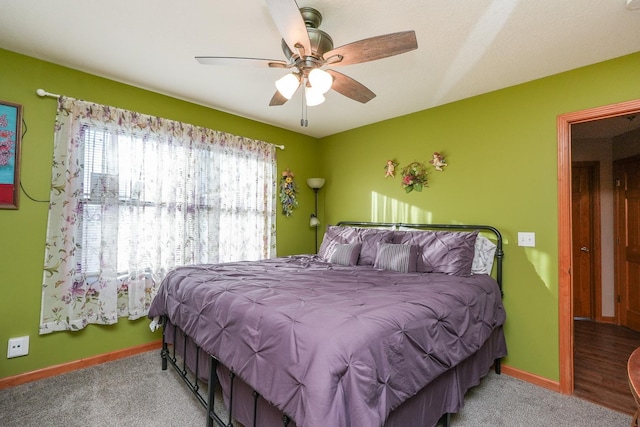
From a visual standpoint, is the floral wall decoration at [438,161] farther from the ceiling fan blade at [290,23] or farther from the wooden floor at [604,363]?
the wooden floor at [604,363]

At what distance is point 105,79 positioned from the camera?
279 cm

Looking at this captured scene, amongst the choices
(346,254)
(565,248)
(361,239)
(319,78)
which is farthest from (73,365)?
(565,248)

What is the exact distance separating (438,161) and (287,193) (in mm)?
1953

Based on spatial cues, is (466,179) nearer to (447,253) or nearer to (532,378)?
(447,253)

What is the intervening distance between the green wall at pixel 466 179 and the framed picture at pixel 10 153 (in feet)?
0.18

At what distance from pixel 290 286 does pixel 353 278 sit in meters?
0.58

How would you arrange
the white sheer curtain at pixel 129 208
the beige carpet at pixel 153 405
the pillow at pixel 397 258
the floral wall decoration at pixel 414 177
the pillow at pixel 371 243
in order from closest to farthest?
the beige carpet at pixel 153 405 → the white sheer curtain at pixel 129 208 → the pillow at pixel 397 258 → the pillow at pixel 371 243 → the floral wall decoration at pixel 414 177

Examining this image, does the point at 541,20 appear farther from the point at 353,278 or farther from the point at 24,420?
the point at 24,420

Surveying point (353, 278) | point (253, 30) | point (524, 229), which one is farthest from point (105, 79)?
point (524, 229)

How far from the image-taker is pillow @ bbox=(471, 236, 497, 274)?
277 cm

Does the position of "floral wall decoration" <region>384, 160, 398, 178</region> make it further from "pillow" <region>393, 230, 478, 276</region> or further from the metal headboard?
"pillow" <region>393, 230, 478, 276</region>

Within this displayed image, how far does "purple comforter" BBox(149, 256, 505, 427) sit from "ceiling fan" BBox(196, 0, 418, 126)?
1.27 m

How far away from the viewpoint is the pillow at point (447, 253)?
2578 mm

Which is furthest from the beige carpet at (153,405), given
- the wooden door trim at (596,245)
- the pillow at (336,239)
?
the wooden door trim at (596,245)
